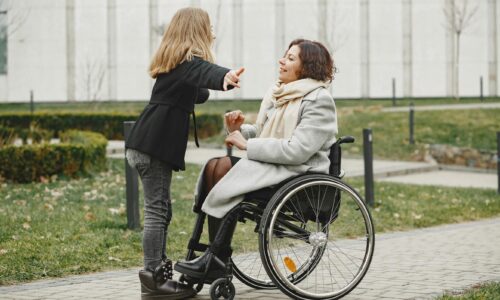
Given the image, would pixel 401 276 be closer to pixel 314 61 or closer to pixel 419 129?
pixel 314 61

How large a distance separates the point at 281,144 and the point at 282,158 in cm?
8

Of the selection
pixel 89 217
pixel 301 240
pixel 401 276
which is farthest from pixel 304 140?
pixel 89 217

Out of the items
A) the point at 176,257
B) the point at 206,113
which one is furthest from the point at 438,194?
the point at 206,113

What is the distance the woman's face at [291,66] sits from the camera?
5.58m

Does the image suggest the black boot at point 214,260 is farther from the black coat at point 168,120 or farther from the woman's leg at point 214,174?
the black coat at point 168,120

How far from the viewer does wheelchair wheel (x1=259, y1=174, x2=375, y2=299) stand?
5.14 meters

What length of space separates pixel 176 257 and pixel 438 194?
242 inches

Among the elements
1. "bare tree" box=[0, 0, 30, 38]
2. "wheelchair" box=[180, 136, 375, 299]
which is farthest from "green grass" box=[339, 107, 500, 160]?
"bare tree" box=[0, 0, 30, 38]

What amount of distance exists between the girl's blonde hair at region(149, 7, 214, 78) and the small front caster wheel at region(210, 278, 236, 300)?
125 cm

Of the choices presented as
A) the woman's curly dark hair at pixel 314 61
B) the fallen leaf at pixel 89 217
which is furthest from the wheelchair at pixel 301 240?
the fallen leaf at pixel 89 217

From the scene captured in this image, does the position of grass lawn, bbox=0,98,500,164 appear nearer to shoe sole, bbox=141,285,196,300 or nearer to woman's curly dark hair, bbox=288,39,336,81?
woman's curly dark hair, bbox=288,39,336,81

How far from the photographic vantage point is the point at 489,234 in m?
9.07

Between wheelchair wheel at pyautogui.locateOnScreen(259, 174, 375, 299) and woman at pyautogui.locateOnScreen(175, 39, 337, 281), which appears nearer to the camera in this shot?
wheelchair wheel at pyautogui.locateOnScreen(259, 174, 375, 299)

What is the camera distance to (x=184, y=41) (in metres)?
5.42
